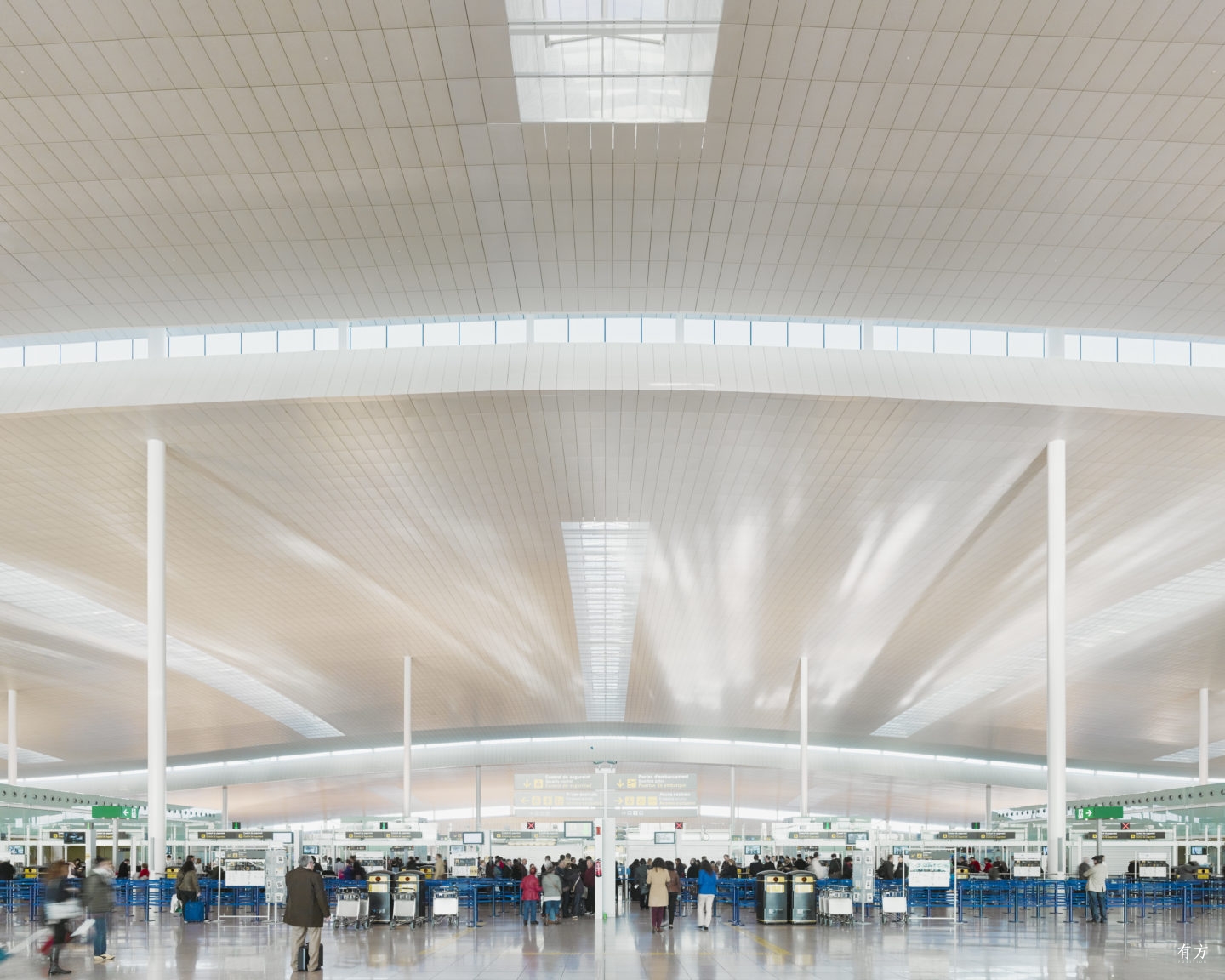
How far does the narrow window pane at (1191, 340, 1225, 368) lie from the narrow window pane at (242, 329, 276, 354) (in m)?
17.7

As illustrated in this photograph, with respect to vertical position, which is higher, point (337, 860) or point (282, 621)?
point (282, 621)

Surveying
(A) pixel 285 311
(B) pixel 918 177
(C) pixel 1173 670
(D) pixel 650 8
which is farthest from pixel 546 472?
(C) pixel 1173 670

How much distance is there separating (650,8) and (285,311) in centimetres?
1006

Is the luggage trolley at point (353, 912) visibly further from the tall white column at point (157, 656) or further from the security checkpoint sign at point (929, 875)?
the security checkpoint sign at point (929, 875)

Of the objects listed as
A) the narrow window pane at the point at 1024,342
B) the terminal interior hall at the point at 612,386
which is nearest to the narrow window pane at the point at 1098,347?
the terminal interior hall at the point at 612,386

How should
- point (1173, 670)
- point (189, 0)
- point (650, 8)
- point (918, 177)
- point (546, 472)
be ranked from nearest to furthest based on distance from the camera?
point (189, 0), point (650, 8), point (918, 177), point (546, 472), point (1173, 670)

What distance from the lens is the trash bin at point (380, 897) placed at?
80.0ft

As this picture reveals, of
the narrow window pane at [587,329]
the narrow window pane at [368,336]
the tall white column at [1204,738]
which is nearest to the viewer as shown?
the narrow window pane at [587,329]

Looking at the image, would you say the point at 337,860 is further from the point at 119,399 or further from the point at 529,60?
the point at 529,60

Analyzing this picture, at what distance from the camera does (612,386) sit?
2389 cm

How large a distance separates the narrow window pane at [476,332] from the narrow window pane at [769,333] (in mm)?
5009

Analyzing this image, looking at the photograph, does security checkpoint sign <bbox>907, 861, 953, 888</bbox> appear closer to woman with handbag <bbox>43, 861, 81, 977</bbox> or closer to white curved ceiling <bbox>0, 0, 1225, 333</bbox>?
white curved ceiling <bbox>0, 0, 1225, 333</bbox>

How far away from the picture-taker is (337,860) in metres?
42.3

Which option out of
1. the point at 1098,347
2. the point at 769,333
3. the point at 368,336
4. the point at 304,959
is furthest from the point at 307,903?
the point at 1098,347
